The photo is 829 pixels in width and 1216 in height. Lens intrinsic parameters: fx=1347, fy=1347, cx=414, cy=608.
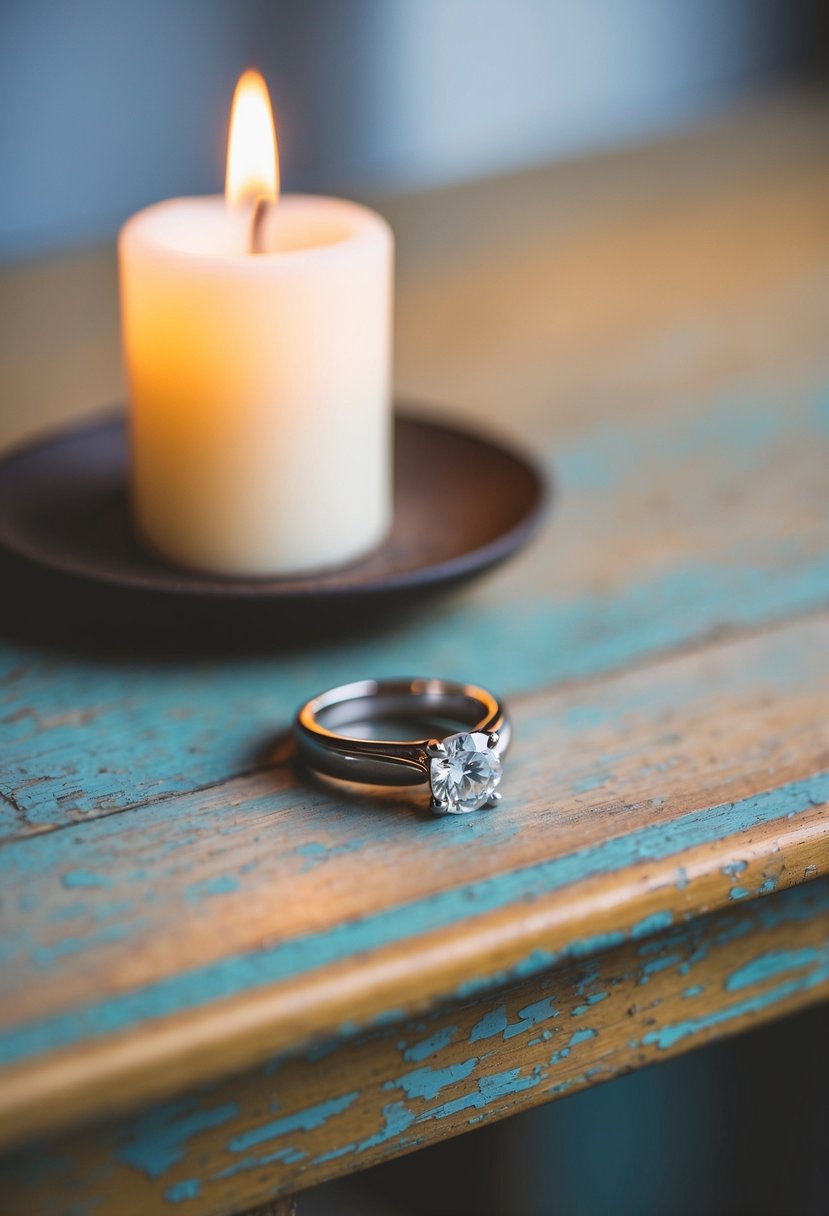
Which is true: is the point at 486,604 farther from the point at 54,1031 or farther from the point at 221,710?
the point at 54,1031

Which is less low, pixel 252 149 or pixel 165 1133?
pixel 252 149

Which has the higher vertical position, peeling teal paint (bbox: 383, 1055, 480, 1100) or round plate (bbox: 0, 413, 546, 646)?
round plate (bbox: 0, 413, 546, 646)

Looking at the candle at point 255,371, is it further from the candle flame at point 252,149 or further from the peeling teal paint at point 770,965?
the peeling teal paint at point 770,965

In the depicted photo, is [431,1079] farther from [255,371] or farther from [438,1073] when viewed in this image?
[255,371]

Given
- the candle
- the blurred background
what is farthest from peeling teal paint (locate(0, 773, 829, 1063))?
the blurred background

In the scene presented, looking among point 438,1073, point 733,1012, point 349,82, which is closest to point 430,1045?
point 438,1073

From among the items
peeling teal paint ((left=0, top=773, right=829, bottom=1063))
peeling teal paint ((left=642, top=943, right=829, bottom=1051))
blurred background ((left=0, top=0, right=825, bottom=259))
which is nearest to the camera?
peeling teal paint ((left=0, top=773, right=829, bottom=1063))

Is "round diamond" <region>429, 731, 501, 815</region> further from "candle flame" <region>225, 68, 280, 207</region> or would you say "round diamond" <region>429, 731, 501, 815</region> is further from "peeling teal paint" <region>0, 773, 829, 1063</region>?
"candle flame" <region>225, 68, 280, 207</region>
